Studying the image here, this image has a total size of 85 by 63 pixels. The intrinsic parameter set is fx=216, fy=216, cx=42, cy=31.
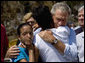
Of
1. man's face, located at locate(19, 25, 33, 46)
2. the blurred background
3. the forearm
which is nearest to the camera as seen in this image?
the forearm

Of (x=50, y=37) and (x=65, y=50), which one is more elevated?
(x=50, y=37)

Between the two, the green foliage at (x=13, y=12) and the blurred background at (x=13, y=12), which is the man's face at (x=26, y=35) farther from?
the green foliage at (x=13, y=12)

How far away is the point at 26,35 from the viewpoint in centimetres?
208

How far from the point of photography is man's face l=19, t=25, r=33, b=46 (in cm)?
201

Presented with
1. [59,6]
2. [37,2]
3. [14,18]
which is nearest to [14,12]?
[14,18]

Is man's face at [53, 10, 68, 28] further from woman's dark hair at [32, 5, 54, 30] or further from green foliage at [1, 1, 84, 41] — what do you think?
green foliage at [1, 1, 84, 41]

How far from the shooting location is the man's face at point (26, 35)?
6.58ft

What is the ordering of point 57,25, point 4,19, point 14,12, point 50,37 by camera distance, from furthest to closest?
1. point 14,12
2. point 4,19
3. point 57,25
4. point 50,37

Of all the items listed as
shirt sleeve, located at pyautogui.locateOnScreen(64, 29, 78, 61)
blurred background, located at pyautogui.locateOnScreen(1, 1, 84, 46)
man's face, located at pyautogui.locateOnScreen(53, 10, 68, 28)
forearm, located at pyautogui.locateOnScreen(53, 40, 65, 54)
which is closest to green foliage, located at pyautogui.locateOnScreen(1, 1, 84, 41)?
blurred background, located at pyautogui.locateOnScreen(1, 1, 84, 46)

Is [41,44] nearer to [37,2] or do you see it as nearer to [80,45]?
[80,45]

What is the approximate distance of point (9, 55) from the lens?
2.01m

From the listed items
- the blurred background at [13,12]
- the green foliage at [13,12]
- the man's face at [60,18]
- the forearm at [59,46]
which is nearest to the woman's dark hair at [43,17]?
the man's face at [60,18]

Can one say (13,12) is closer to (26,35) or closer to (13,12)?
(13,12)

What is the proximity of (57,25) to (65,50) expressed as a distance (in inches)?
11.2
